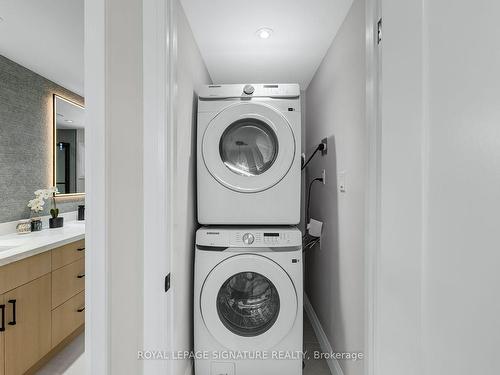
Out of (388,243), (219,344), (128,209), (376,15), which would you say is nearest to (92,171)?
(128,209)

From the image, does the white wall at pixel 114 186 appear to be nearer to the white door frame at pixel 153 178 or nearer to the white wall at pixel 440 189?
the white door frame at pixel 153 178

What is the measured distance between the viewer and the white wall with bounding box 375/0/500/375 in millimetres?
389

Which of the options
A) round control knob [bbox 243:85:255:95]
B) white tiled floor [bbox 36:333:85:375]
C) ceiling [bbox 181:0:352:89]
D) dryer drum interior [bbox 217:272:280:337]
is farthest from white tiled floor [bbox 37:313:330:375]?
ceiling [bbox 181:0:352:89]

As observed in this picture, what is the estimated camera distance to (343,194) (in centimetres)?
170

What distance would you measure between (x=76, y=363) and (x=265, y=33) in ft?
8.46

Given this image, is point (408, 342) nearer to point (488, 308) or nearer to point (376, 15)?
point (488, 308)

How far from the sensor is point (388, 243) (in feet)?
2.25

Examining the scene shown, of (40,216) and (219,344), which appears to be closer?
(219,344)

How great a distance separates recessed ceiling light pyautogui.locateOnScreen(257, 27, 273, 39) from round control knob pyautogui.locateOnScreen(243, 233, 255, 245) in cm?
131

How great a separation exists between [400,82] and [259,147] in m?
1.32

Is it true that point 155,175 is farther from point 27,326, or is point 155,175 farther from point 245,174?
point 27,326

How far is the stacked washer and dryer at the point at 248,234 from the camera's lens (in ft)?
5.56

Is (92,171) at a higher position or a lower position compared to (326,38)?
lower

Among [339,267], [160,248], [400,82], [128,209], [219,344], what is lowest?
[219,344]
